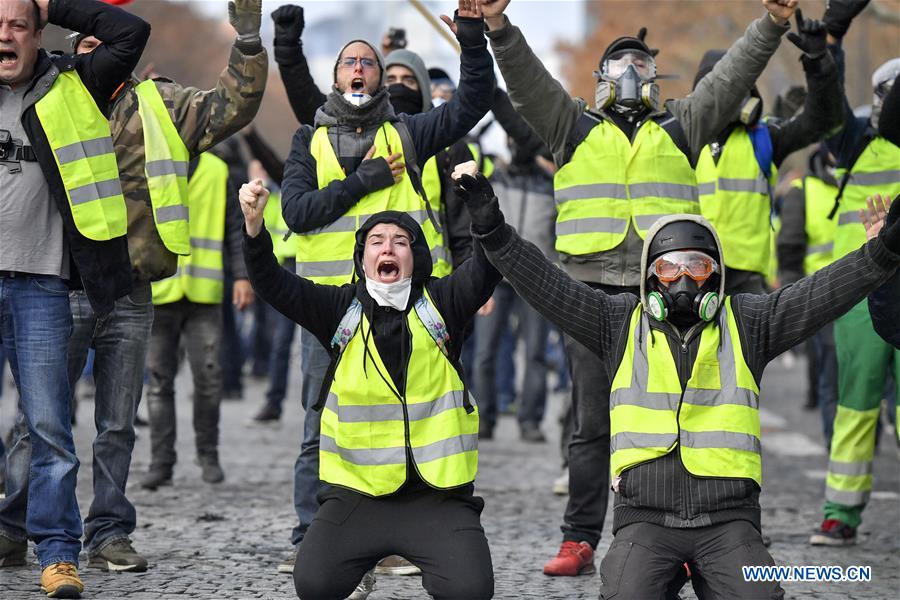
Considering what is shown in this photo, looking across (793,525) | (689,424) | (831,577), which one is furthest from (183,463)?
(689,424)

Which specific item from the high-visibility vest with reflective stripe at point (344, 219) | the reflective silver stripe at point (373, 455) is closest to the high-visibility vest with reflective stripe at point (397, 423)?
the reflective silver stripe at point (373, 455)

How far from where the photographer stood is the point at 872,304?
6.61 metres

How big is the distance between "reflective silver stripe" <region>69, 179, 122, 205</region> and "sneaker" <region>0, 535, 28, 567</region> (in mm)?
1584

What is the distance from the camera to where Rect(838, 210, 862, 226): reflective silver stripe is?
27.9ft

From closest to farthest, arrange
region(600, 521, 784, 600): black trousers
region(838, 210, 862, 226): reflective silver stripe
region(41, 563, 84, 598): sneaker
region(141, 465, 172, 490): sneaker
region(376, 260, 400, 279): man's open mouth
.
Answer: region(600, 521, 784, 600): black trousers < region(376, 260, 400, 279): man's open mouth < region(41, 563, 84, 598): sneaker < region(838, 210, 862, 226): reflective silver stripe < region(141, 465, 172, 490): sneaker

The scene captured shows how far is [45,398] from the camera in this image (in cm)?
651

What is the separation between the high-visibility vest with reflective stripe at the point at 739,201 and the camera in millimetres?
7992

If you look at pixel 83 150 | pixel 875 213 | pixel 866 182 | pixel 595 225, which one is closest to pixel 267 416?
pixel 866 182

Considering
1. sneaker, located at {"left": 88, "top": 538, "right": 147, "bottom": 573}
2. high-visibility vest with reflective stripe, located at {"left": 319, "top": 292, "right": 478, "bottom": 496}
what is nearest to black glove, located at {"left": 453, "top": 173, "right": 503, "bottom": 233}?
high-visibility vest with reflective stripe, located at {"left": 319, "top": 292, "right": 478, "bottom": 496}

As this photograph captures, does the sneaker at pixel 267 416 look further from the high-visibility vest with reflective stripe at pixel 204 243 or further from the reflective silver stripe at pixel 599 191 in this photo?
the reflective silver stripe at pixel 599 191

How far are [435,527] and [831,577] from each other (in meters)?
2.31

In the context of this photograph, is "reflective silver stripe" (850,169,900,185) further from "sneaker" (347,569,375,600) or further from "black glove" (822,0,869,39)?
"sneaker" (347,569,375,600)

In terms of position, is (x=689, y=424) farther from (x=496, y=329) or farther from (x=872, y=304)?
(x=496, y=329)

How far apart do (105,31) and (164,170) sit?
0.97 m
